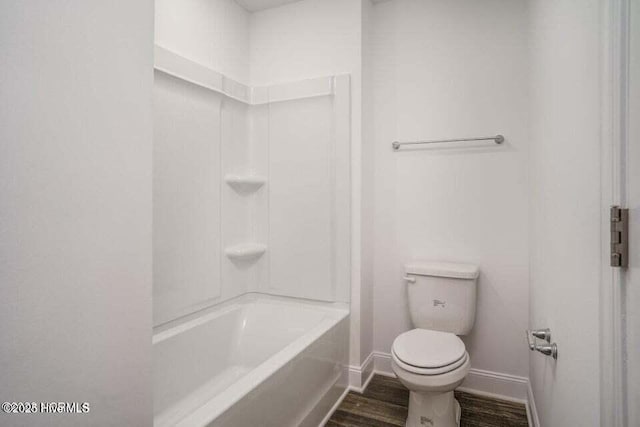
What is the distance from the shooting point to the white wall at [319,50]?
2.31 meters

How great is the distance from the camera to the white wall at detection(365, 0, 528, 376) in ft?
7.08

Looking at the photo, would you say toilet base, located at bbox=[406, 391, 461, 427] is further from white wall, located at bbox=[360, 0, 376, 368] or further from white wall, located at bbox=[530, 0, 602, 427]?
white wall, located at bbox=[360, 0, 376, 368]

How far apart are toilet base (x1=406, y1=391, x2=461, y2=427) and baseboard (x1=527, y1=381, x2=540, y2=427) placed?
385 millimetres

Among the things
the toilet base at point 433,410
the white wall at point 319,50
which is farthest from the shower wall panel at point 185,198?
the toilet base at point 433,410

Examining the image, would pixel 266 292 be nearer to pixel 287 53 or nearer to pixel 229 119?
pixel 229 119

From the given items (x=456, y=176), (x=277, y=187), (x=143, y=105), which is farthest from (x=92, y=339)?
(x=456, y=176)

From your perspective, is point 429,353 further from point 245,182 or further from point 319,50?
point 319,50

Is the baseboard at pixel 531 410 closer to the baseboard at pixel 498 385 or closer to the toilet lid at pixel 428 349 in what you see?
the baseboard at pixel 498 385

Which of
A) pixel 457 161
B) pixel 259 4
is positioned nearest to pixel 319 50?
pixel 259 4

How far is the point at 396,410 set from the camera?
6.78ft

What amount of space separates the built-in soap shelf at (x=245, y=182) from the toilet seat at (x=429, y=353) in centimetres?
141

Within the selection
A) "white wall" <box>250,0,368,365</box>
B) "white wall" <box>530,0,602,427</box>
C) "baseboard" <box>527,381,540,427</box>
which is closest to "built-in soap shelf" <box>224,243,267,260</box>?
"white wall" <box>250,0,368,365</box>

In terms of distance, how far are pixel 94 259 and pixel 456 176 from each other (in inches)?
81.4

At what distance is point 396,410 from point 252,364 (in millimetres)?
917
